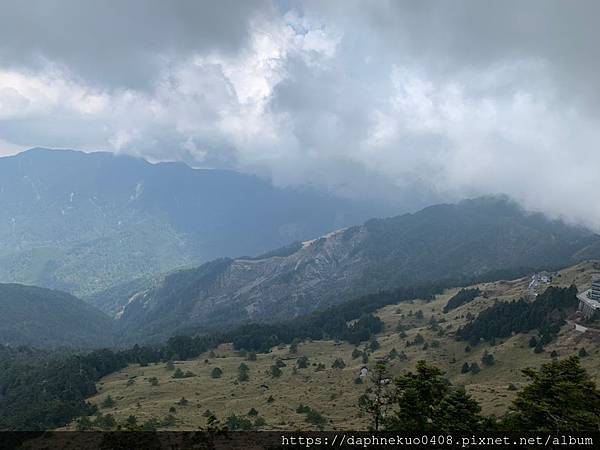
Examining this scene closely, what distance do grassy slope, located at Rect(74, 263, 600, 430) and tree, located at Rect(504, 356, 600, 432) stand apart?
27784mm

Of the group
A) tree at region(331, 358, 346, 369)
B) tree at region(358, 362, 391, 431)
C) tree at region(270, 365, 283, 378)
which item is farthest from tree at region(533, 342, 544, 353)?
tree at region(358, 362, 391, 431)

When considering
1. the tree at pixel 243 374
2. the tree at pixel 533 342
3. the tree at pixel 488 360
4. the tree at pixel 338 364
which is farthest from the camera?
Result: the tree at pixel 338 364

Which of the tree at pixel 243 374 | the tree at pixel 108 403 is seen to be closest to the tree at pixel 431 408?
the tree at pixel 243 374

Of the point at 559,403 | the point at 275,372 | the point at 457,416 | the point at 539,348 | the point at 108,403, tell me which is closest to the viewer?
the point at 559,403

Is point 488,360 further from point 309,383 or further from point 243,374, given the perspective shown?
point 243,374

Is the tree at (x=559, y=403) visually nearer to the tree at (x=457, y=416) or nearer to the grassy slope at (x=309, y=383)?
the tree at (x=457, y=416)

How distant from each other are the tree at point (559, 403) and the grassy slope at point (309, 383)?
27.8m

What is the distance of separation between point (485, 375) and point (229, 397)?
54301 mm

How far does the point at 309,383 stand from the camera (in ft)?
365

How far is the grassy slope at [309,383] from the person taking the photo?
7894cm

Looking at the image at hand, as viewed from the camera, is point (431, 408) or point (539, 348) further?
point (539, 348)

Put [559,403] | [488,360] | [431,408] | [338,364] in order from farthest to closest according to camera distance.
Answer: [338,364], [488,360], [431,408], [559,403]

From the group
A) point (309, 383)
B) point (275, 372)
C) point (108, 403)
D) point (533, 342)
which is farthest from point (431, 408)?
point (108, 403)

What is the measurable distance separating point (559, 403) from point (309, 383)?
82.2 metres
